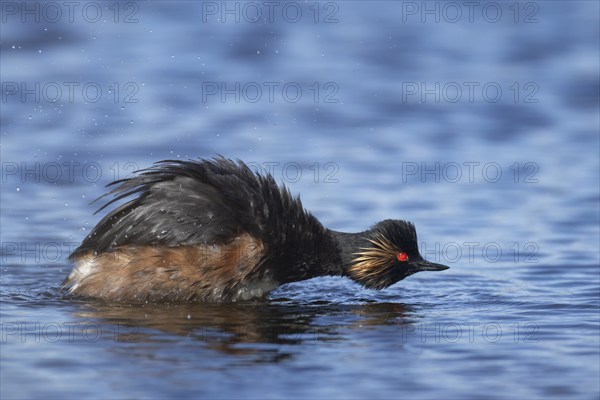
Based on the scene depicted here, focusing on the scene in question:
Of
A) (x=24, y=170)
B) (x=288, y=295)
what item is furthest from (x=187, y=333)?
(x=24, y=170)

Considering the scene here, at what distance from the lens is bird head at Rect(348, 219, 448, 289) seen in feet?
35.6

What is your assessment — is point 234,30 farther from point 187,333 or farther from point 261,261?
point 187,333

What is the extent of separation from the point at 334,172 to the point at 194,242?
409 cm

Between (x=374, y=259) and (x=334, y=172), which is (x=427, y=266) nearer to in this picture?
(x=374, y=259)

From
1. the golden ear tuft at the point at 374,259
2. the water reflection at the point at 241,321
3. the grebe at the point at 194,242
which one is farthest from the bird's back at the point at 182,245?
the golden ear tuft at the point at 374,259

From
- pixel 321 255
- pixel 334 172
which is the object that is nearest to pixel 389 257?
pixel 321 255

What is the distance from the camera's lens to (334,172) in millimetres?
13875

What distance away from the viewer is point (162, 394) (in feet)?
24.3

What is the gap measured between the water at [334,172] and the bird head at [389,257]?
17 cm

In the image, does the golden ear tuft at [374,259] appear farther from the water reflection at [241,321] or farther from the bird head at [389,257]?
the water reflection at [241,321]

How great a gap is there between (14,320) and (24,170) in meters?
4.62

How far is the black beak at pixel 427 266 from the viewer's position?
423 inches

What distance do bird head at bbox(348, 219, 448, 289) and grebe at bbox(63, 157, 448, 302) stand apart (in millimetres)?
529

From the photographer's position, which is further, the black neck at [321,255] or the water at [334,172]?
the black neck at [321,255]
